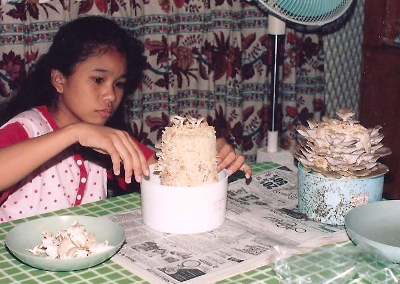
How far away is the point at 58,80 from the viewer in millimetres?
1918

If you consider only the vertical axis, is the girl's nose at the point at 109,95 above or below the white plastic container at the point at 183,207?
above

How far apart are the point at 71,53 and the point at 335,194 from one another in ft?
3.01

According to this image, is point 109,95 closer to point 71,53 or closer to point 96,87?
point 96,87

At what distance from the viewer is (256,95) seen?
10.2 ft

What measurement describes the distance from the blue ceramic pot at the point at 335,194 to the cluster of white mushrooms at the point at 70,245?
46cm

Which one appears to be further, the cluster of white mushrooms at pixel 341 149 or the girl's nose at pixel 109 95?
the girl's nose at pixel 109 95

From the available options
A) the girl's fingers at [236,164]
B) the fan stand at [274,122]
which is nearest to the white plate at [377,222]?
the girl's fingers at [236,164]

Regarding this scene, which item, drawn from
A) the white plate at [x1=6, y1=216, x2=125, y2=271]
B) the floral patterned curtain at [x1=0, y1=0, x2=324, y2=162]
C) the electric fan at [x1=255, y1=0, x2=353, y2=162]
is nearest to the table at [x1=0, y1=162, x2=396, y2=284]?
the white plate at [x1=6, y1=216, x2=125, y2=271]

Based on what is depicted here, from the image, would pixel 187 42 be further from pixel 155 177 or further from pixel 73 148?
pixel 155 177

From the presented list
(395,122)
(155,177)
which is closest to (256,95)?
(395,122)

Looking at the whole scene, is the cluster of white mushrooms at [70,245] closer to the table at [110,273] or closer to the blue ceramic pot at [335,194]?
the table at [110,273]

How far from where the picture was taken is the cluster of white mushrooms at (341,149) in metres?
1.33

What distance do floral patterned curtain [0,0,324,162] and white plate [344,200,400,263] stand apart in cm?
138

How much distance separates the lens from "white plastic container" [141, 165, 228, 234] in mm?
1285
